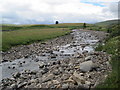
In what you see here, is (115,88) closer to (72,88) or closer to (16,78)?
(72,88)

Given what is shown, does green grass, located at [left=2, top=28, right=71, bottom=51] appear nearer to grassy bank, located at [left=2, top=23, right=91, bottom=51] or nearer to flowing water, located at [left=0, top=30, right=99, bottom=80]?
grassy bank, located at [left=2, top=23, right=91, bottom=51]

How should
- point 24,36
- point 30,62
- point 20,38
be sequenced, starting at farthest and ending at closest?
point 24,36 → point 20,38 → point 30,62

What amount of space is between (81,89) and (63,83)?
1.72m

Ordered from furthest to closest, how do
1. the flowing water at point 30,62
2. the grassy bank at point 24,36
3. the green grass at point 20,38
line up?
the grassy bank at point 24,36
the green grass at point 20,38
the flowing water at point 30,62

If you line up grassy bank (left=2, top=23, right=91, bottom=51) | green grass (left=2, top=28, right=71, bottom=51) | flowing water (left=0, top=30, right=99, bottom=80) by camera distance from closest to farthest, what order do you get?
flowing water (left=0, top=30, right=99, bottom=80) < green grass (left=2, top=28, right=71, bottom=51) < grassy bank (left=2, top=23, right=91, bottom=51)

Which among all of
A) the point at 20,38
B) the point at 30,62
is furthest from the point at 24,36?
the point at 30,62

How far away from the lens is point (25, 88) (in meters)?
13.7

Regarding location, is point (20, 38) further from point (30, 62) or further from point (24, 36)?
point (30, 62)

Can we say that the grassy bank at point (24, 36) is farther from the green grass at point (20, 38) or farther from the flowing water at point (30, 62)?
the flowing water at point (30, 62)

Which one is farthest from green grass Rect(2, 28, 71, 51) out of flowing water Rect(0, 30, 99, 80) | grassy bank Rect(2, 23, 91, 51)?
flowing water Rect(0, 30, 99, 80)

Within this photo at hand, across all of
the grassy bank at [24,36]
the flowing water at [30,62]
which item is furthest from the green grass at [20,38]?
the flowing water at [30,62]

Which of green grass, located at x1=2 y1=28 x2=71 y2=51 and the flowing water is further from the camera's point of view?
green grass, located at x1=2 y1=28 x2=71 y2=51

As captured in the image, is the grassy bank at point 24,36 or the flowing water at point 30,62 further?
the grassy bank at point 24,36

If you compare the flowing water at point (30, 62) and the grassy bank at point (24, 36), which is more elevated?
the grassy bank at point (24, 36)
